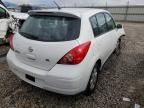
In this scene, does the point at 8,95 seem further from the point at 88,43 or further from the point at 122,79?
the point at 122,79

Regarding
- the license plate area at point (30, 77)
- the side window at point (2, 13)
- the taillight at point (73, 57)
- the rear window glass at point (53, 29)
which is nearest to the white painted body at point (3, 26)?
the side window at point (2, 13)

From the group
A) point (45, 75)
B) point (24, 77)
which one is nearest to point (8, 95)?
point (24, 77)

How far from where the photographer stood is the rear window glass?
2713mm

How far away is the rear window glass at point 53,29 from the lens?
2.71m

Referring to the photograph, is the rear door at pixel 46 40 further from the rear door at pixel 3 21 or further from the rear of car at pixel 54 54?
the rear door at pixel 3 21

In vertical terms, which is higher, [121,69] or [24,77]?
[24,77]

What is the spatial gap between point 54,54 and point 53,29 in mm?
512

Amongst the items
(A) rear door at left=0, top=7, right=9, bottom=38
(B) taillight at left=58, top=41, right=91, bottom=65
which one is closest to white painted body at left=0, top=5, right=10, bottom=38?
(A) rear door at left=0, top=7, right=9, bottom=38

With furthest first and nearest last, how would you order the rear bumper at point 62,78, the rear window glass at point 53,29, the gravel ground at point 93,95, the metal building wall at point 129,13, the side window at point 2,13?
the metal building wall at point 129,13
the side window at point 2,13
the gravel ground at point 93,95
the rear window glass at point 53,29
the rear bumper at point 62,78

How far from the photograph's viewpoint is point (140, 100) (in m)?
3.22

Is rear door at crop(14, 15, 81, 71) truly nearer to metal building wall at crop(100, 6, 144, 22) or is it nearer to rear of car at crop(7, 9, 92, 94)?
rear of car at crop(7, 9, 92, 94)

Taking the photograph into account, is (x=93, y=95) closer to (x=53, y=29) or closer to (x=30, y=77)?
(x=30, y=77)

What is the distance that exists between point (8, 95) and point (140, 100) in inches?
101

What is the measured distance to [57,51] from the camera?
255 centimetres
